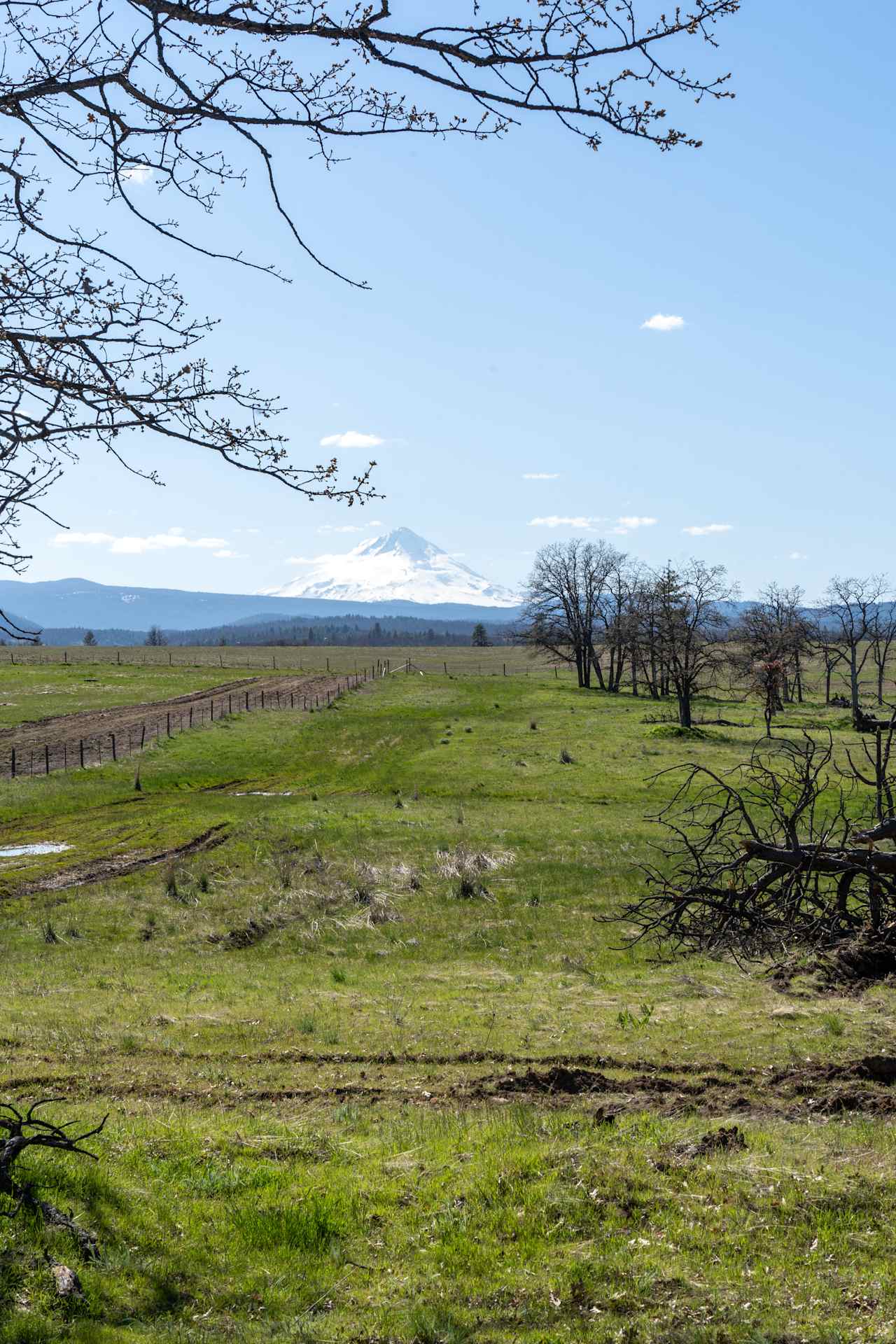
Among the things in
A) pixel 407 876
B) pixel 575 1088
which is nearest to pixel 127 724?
pixel 407 876

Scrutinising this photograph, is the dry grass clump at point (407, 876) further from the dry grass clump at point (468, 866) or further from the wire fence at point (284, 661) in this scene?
the wire fence at point (284, 661)

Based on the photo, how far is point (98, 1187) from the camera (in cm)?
576

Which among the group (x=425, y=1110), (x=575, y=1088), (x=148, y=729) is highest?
(x=148, y=729)

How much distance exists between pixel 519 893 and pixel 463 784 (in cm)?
1513

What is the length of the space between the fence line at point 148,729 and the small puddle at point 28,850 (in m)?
10.9

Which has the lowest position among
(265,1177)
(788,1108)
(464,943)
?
(464,943)

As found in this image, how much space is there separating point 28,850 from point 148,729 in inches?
908

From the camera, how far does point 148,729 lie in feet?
153

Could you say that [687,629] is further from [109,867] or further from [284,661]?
[284,661]

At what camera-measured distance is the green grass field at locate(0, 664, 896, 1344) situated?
4.91 meters

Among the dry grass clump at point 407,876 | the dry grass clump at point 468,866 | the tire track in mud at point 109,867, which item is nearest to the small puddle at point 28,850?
the tire track in mud at point 109,867

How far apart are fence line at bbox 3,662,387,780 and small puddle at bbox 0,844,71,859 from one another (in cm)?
1092

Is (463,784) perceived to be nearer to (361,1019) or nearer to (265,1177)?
(361,1019)

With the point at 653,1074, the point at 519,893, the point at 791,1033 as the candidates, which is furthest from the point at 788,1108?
the point at 519,893
